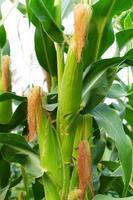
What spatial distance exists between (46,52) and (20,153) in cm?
23

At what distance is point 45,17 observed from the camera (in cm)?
77

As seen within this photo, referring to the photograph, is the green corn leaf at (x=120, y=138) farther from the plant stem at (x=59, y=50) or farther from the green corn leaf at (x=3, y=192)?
the green corn leaf at (x=3, y=192)

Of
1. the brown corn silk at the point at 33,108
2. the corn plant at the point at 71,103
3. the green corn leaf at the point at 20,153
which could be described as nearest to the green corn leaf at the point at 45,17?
the corn plant at the point at 71,103

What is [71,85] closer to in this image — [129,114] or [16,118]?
[16,118]

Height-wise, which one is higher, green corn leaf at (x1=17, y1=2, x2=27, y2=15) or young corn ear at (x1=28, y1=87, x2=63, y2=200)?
green corn leaf at (x1=17, y1=2, x2=27, y2=15)

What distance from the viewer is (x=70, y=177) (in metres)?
0.83

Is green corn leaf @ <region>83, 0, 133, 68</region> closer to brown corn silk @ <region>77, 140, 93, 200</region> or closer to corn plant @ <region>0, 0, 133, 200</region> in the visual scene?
corn plant @ <region>0, 0, 133, 200</region>

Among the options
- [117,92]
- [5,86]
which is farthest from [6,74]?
[117,92]

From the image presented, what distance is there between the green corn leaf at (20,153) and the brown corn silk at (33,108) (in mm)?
75

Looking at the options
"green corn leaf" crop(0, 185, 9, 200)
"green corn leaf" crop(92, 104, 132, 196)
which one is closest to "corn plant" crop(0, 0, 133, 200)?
"green corn leaf" crop(92, 104, 132, 196)

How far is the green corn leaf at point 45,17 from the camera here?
30.0 inches

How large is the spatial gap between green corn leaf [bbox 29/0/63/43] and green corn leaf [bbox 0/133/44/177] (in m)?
0.23

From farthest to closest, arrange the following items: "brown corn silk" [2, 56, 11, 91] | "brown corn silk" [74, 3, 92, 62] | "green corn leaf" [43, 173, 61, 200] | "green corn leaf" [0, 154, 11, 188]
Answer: "green corn leaf" [0, 154, 11, 188]
"brown corn silk" [2, 56, 11, 91]
"green corn leaf" [43, 173, 61, 200]
"brown corn silk" [74, 3, 92, 62]

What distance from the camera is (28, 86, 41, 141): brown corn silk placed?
759 mm
